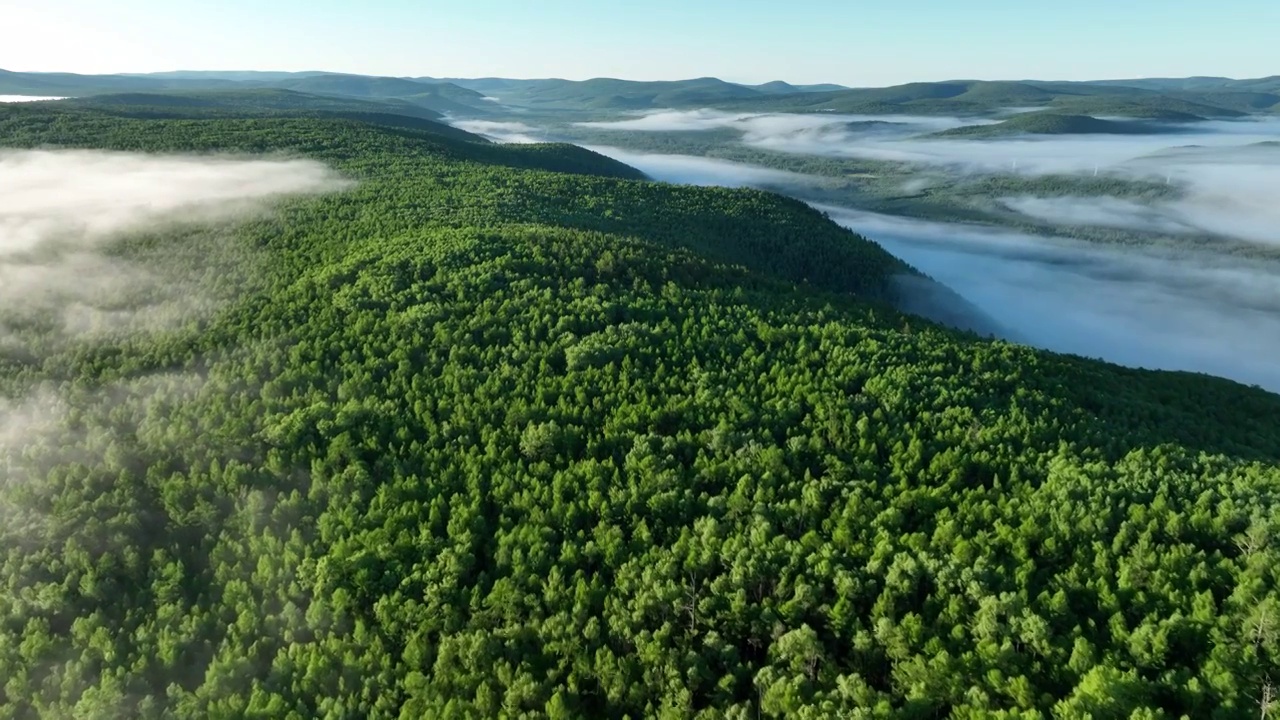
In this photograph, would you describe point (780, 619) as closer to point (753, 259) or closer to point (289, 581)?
point (289, 581)

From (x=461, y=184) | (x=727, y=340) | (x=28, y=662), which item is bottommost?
(x=28, y=662)

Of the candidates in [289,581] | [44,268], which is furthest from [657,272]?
[44,268]

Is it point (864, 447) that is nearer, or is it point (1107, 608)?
point (1107, 608)

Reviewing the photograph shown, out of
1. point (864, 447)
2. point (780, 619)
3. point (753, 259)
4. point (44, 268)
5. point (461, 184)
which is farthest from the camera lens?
point (461, 184)

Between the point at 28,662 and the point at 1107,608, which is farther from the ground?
the point at 1107,608

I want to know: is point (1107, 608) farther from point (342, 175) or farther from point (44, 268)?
point (342, 175)

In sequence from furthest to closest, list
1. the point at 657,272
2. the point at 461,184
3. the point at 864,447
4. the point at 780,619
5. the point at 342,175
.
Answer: the point at 342,175 → the point at 461,184 → the point at 657,272 → the point at 864,447 → the point at 780,619

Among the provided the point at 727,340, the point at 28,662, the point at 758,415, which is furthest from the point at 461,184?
the point at 28,662
